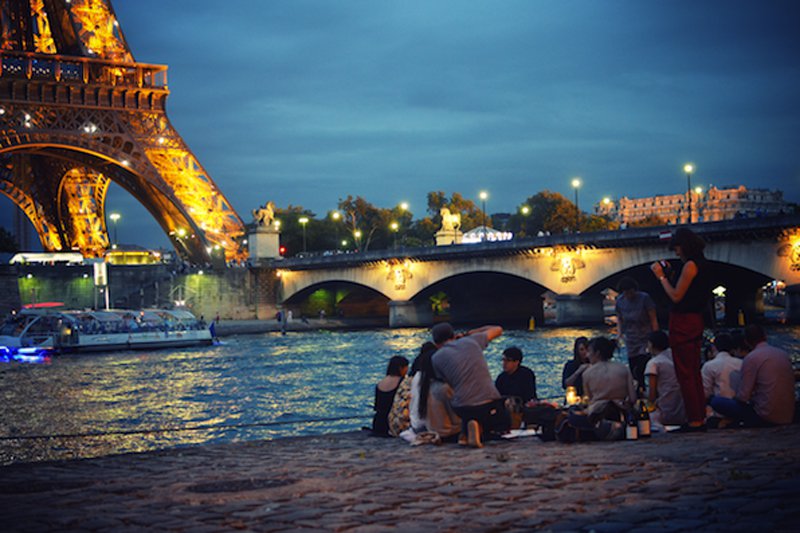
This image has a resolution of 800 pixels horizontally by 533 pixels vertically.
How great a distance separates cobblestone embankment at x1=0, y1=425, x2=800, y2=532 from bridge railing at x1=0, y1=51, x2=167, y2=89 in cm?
6416

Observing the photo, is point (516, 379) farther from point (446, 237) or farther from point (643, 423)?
point (446, 237)

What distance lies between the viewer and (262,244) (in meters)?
79.8

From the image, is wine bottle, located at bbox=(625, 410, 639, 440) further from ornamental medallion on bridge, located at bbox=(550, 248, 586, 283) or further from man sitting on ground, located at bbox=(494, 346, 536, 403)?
ornamental medallion on bridge, located at bbox=(550, 248, 586, 283)

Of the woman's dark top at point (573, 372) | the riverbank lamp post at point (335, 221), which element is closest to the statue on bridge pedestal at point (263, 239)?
the riverbank lamp post at point (335, 221)

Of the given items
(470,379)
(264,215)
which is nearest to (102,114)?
(264,215)

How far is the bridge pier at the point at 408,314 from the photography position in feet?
230

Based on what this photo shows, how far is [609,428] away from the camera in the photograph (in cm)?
1090

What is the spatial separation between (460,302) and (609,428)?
6665cm

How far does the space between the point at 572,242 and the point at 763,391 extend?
155ft

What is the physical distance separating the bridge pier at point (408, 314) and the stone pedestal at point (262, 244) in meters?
13.7

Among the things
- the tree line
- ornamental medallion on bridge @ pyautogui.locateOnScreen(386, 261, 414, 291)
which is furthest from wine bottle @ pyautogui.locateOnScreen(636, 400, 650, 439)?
the tree line

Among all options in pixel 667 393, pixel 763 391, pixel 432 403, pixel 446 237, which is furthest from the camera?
Result: pixel 446 237

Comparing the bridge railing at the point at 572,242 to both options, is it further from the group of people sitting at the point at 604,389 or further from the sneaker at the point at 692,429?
the sneaker at the point at 692,429

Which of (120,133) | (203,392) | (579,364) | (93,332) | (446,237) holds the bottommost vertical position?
(203,392)
